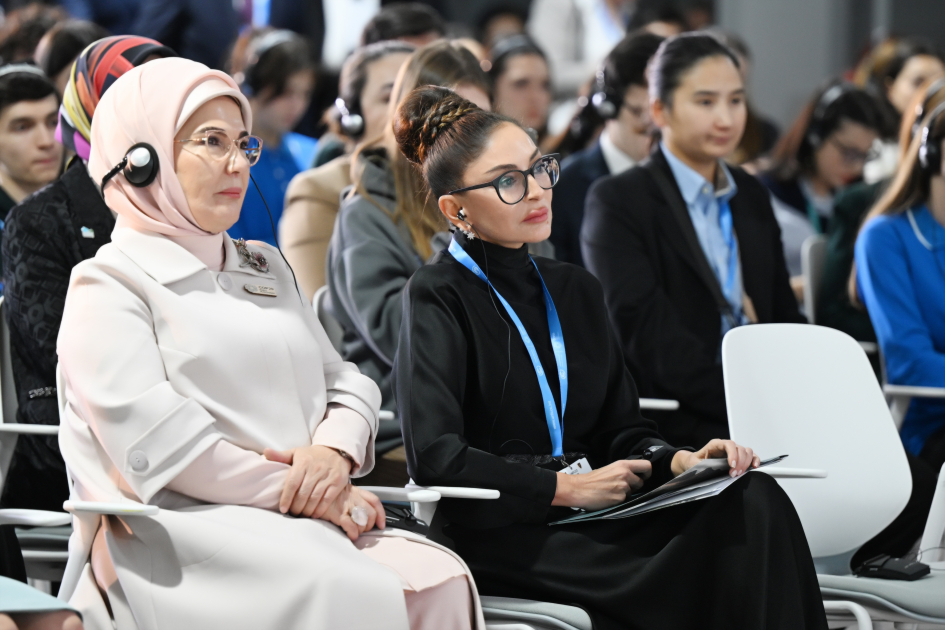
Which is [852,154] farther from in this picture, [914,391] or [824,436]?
[824,436]

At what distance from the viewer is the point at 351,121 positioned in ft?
12.1

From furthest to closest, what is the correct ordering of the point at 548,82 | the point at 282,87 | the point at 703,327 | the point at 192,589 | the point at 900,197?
the point at 548,82 < the point at 282,87 < the point at 900,197 < the point at 703,327 < the point at 192,589

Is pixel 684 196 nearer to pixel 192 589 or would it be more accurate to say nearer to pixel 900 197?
pixel 900 197

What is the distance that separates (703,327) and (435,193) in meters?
1.09

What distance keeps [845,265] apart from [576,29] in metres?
3.96

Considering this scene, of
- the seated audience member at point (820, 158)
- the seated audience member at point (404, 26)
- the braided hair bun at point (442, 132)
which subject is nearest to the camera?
the braided hair bun at point (442, 132)

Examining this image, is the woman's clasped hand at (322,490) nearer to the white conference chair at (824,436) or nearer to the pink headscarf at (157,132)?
the pink headscarf at (157,132)

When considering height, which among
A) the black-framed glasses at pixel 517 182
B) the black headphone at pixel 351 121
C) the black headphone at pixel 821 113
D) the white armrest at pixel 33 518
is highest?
the black-framed glasses at pixel 517 182

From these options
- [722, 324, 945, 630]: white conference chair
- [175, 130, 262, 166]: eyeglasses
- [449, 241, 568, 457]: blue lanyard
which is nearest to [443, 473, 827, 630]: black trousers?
[449, 241, 568, 457]: blue lanyard

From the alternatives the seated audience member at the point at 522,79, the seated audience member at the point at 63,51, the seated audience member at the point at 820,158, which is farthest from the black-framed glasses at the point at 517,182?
the seated audience member at the point at 820,158

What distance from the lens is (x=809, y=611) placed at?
204cm

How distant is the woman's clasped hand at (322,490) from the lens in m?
1.99

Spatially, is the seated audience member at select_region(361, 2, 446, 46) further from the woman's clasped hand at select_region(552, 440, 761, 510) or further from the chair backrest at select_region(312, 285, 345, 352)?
the woman's clasped hand at select_region(552, 440, 761, 510)

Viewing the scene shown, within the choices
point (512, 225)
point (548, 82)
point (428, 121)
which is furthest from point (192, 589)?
point (548, 82)
